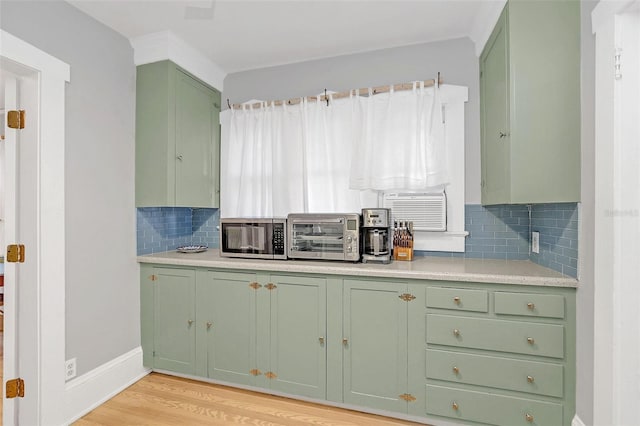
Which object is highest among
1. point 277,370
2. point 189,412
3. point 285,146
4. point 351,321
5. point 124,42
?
point 124,42

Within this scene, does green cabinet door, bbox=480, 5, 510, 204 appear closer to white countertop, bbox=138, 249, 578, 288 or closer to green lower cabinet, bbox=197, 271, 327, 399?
white countertop, bbox=138, 249, 578, 288

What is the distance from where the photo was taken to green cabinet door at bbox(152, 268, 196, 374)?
2.63 meters

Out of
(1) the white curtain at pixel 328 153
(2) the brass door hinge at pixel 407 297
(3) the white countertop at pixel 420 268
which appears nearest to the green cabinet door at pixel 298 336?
(3) the white countertop at pixel 420 268

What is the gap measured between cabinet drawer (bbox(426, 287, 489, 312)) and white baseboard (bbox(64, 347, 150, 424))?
231 centimetres

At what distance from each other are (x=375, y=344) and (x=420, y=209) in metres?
1.12

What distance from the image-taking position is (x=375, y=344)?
219 cm

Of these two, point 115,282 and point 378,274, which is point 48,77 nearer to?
point 115,282

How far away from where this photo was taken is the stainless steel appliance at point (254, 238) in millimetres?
2604

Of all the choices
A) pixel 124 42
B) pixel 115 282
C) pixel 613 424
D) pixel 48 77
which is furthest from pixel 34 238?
pixel 613 424

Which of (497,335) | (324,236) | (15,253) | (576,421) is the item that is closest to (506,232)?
(497,335)

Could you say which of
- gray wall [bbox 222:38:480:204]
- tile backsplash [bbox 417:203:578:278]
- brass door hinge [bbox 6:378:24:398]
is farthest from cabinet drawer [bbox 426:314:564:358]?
brass door hinge [bbox 6:378:24:398]

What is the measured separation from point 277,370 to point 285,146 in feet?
6.02

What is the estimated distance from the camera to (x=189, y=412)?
227 cm

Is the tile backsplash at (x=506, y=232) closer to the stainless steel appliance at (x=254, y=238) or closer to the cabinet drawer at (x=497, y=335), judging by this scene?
the cabinet drawer at (x=497, y=335)
